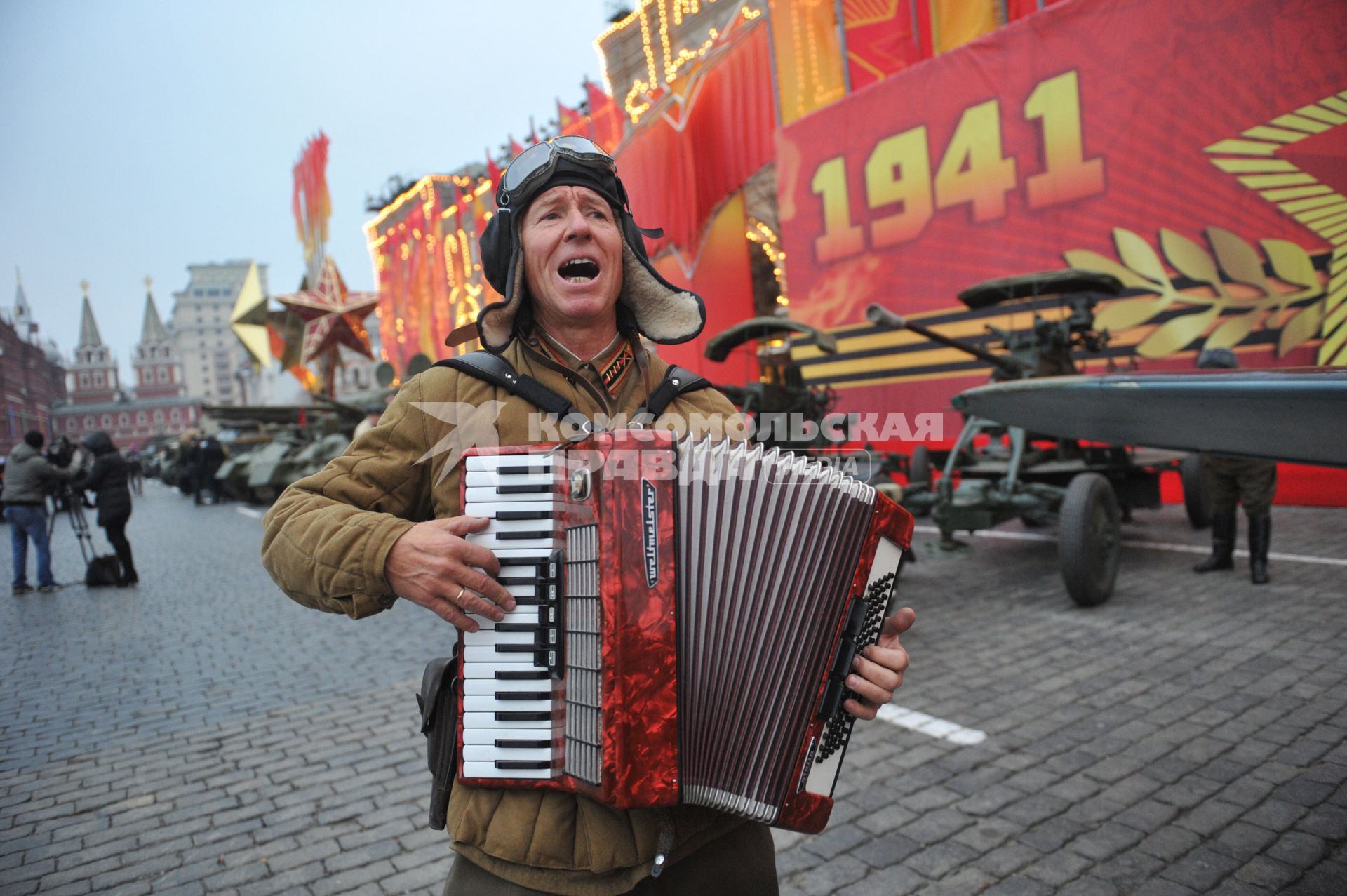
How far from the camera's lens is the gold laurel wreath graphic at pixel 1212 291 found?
8.27 meters

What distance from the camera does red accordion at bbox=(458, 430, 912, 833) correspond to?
1391 mm

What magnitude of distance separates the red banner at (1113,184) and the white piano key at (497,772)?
9.54 metres

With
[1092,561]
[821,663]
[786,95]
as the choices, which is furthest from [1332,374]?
[786,95]

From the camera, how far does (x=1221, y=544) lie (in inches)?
261

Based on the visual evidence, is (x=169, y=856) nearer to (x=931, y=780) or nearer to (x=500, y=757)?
(x=500, y=757)

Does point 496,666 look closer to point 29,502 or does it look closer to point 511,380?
point 511,380

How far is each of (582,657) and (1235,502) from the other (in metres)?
6.93

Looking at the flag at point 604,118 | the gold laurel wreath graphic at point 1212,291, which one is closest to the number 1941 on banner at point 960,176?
the gold laurel wreath graphic at point 1212,291

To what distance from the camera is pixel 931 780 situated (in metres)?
3.59

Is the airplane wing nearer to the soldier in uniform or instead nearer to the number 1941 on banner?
the soldier in uniform

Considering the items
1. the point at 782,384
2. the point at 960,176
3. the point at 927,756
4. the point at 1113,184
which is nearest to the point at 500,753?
the point at 927,756

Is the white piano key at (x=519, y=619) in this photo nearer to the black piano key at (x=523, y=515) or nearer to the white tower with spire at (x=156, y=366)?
the black piano key at (x=523, y=515)

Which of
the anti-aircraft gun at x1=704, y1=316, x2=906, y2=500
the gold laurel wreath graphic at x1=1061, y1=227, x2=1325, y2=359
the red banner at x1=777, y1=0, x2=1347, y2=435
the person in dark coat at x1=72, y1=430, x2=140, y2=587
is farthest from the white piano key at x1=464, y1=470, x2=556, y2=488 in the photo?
the person in dark coat at x1=72, y1=430, x2=140, y2=587

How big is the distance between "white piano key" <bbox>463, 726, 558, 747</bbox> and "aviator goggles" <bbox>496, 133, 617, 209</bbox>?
109cm
